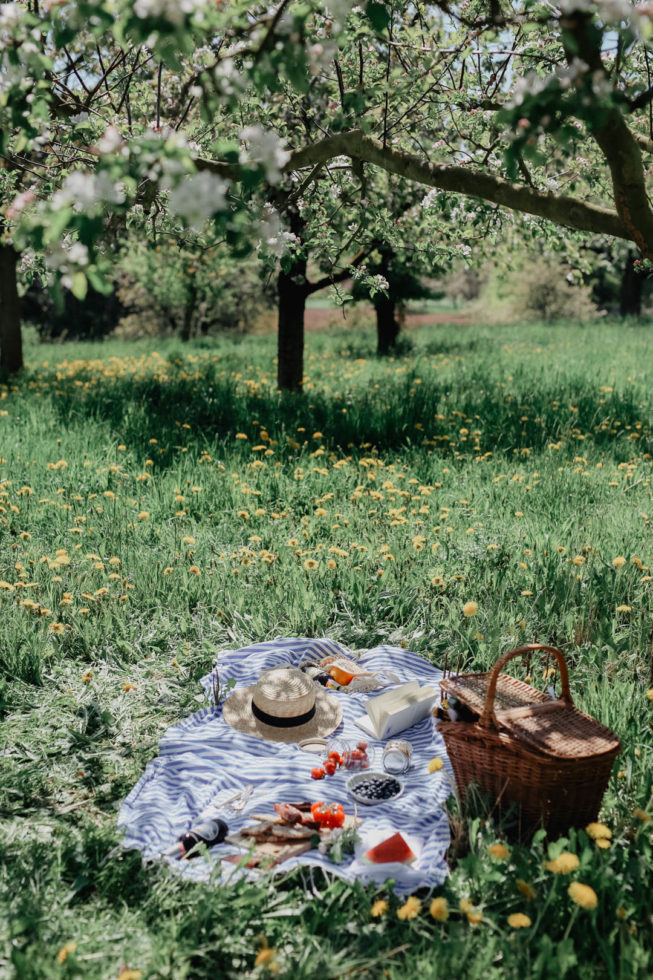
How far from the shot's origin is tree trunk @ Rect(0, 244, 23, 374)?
40.6ft

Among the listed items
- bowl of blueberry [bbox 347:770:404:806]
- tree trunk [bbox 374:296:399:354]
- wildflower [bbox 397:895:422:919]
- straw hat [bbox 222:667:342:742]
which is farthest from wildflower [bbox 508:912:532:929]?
tree trunk [bbox 374:296:399:354]

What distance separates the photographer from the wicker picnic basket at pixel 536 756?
8.68 feet

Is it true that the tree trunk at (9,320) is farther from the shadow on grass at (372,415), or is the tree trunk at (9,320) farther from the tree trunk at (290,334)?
the tree trunk at (290,334)

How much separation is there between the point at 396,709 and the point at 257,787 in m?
0.72

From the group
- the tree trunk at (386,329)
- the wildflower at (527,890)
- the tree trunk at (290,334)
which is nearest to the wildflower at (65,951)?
the wildflower at (527,890)

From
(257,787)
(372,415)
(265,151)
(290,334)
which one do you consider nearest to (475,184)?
(265,151)

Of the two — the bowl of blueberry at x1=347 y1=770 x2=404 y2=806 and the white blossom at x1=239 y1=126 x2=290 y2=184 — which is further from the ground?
the white blossom at x1=239 y1=126 x2=290 y2=184

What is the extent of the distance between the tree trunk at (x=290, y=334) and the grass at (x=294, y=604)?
0.41 meters

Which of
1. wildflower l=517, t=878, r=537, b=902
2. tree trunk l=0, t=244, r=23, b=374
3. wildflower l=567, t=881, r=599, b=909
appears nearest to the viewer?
wildflower l=567, t=881, r=599, b=909

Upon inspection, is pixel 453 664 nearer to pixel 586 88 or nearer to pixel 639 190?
pixel 639 190

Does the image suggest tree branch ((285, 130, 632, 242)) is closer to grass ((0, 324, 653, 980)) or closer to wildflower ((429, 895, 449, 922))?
grass ((0, 324, 653, 980))

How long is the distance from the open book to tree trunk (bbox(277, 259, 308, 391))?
274 inches

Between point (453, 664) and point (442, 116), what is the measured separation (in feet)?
14.3

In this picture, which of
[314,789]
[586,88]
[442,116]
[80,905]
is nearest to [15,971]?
[80,905]
